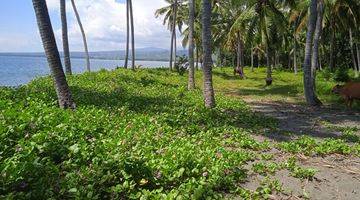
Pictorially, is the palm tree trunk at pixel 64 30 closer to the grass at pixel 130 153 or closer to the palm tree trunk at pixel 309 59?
the grass at pixel 130 153

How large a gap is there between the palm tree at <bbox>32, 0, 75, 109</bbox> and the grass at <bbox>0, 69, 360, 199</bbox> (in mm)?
559

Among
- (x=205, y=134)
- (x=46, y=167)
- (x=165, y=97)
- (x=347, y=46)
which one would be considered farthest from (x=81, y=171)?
(x=347, y=46)

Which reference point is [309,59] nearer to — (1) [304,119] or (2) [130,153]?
(1) [304,119]

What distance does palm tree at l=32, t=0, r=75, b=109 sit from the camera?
1341 centimetres

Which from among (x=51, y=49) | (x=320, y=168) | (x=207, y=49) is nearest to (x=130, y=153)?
(x=320, y=168)

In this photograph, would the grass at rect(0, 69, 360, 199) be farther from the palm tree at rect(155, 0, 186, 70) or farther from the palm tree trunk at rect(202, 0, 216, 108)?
the palm tree at rect(155, 0, 186, 70)

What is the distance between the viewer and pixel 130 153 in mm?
8297

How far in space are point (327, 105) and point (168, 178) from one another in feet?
52.7

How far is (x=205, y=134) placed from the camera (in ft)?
39.2

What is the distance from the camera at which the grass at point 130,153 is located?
6430mm

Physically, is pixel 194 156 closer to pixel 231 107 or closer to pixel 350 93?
pixel 231 107

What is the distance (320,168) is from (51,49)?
28.5 ft

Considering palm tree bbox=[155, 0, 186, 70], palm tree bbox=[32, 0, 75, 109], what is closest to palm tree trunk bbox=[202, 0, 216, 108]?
palm tree bbox=[32, 0, 75, 109]

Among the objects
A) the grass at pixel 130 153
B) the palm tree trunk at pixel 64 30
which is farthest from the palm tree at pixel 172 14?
the grass at pixel 130 153
